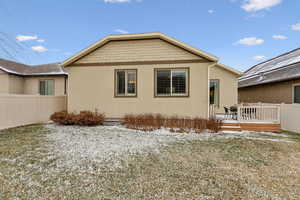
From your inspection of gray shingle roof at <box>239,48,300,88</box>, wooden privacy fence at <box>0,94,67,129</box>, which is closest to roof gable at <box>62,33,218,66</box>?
wooden privacy fence at <box>0,94,67,129</box>

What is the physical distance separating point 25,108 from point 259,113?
1243cm

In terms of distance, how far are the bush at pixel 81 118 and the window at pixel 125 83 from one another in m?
1.66

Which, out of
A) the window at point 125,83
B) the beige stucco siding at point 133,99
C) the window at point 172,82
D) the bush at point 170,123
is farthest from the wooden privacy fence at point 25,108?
the window at point 172,82

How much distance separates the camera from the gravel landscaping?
303 cm


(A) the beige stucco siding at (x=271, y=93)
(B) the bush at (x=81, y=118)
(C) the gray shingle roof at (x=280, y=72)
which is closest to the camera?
(B) the bush at (x=81, y=118)

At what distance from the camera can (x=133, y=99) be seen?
916 centimetres

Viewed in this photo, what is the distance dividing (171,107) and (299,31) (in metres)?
20.8

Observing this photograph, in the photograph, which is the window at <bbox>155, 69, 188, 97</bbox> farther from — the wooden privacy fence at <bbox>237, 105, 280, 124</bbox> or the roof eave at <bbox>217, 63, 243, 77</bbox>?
the roof eave at <bbox>217, 63, 243, 77</bbox>

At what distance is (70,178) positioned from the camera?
346 cm

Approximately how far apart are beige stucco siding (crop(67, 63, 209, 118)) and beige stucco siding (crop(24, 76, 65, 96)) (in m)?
4.43

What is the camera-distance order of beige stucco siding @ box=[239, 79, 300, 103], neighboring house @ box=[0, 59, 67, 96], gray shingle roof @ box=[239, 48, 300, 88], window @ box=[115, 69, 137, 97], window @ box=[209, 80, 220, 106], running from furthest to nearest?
neighboring house @ box=[0, 59, 67, 96] → window @ box=[209, 80, 220, 106] → gray shingle roof @ box=[239, 48, 300, 88] → beige stucco siding @ box=[239, 79, 300, 103] → window @ box=[115, 69, 137, 97]

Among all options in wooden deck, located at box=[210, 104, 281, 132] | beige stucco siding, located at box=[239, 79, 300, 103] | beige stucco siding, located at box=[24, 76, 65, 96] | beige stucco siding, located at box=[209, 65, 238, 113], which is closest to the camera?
wooden deck, located at box=[210, 104, 281, 132]

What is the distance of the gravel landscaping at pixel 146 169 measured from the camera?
3031mm

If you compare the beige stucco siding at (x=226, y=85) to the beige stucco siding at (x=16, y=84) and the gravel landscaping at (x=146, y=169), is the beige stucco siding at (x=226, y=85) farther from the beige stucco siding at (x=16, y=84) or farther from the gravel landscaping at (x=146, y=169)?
the beige stucco siding at (x=16, y=84)
